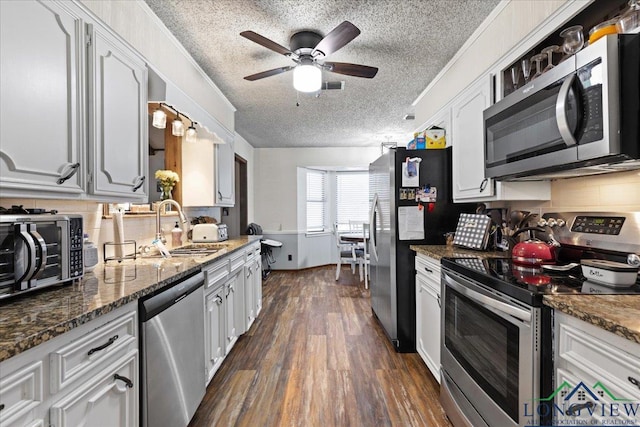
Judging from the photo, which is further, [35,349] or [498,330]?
[498,330]

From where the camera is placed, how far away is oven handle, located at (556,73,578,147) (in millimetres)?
1251

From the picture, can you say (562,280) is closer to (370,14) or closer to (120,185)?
(370,14)

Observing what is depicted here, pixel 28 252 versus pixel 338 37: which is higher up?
pixel 338 37

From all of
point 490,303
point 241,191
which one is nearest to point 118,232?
Answer: point 490,303

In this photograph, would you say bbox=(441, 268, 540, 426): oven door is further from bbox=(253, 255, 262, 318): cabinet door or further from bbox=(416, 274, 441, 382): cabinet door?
bbox=(253, 255, 262, 318): cabinet door

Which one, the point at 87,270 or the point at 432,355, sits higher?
the point at 87,270

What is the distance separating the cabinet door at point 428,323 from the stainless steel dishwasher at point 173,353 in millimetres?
1515

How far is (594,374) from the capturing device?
93 cm

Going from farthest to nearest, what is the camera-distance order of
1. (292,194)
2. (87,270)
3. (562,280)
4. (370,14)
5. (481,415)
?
(292,194)
(370,14)
(87,270)
(481,415)
(562,280)

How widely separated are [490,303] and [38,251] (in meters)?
1.80

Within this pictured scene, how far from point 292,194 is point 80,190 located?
195 inches

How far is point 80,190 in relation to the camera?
4.50 ft

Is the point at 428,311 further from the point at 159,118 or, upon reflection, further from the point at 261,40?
the point at 159,118

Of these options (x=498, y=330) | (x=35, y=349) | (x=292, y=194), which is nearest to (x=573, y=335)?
(x=498, y=330)
